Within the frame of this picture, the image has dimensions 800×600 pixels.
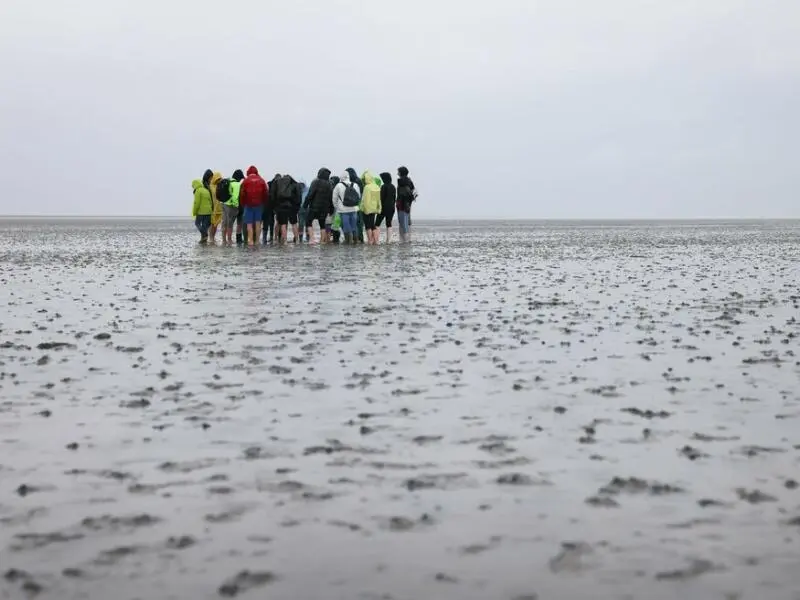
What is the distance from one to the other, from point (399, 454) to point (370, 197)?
26.9 metres

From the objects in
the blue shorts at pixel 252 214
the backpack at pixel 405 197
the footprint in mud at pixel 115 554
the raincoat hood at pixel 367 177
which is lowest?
the footprint in mud at pixel 115 554

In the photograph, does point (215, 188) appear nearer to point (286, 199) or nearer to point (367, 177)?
point (286, 199)

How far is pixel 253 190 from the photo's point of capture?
33250 millimetres

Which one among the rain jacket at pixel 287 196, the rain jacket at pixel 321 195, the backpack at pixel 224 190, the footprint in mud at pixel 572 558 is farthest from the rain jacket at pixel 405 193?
the footprint in mud at pixel 572 558

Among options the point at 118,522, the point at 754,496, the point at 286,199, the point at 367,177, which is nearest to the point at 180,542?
the point at 118,522

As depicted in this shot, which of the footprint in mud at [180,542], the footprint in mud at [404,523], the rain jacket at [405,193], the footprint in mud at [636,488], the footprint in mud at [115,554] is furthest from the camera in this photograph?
the rain jacket at [405,193]

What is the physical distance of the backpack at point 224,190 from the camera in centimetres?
3353

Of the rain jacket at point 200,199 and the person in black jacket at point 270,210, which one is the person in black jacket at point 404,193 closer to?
the person in black jacket at point 270,210

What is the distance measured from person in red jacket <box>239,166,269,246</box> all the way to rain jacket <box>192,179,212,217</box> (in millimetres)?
1032

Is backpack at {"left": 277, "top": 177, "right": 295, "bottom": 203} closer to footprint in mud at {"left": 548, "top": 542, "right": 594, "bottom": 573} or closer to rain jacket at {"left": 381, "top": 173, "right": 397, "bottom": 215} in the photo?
rain jacket at {"left": 381, "top": 173, "right": 397, "bottom": 215}

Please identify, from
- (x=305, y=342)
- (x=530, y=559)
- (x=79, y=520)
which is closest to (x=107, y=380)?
(x=305, y=342)

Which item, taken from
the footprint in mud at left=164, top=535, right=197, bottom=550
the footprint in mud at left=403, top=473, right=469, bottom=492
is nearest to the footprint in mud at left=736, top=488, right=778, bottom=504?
the footprint in mud at left=403, top=473, right=469, bottom=492

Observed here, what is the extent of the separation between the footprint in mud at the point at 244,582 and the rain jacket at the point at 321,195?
2878 centimetres

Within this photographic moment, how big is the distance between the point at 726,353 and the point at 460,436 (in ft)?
15.5
